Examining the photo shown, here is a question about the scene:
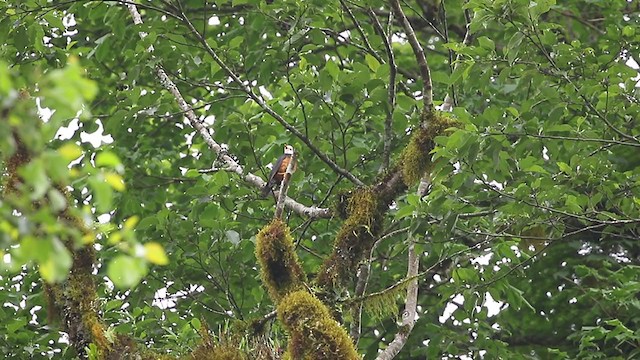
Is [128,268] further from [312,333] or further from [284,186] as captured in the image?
[284,186]

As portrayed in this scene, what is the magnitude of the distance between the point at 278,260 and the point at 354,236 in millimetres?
367

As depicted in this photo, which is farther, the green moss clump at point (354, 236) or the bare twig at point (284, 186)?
the green moss clump at point (354, 236)

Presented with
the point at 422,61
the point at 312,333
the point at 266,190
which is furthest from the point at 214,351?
the point at 422,61

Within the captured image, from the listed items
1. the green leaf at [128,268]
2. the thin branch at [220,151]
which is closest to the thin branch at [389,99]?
the thin branch at [220,151]

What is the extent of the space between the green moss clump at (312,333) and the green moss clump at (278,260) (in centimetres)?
16

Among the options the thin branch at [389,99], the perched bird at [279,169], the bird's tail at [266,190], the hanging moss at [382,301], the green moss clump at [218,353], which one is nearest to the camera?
the green moss clump at [218,353]

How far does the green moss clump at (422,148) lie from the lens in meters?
4.12

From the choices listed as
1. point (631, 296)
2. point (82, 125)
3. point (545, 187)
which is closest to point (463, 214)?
point (545, 187)

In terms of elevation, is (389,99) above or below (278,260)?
above

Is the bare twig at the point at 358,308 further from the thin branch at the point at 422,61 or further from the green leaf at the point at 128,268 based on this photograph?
the green leaf at the point at 128,268

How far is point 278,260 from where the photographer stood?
3.97 meters

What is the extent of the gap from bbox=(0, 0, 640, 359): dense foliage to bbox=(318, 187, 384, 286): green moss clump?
A: 0.01 m

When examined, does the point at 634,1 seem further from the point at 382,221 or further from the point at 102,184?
the point at 102,184

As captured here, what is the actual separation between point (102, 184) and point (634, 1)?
20.4ft
